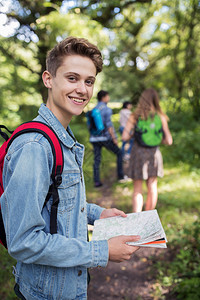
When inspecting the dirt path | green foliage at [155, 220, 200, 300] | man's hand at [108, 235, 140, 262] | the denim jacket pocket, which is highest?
the denim jacket pocket

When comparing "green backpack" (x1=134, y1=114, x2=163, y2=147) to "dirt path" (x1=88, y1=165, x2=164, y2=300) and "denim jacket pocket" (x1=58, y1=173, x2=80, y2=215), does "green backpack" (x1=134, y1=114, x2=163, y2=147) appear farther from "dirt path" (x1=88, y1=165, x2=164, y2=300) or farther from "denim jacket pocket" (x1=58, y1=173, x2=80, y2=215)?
"denim jacket pocket" (x1=58, y1=173, x2=80, y2=215)

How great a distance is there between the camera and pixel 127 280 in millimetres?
2779

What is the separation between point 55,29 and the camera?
279 cm

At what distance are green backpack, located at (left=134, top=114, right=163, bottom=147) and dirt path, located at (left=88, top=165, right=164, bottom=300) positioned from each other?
155 centimetres

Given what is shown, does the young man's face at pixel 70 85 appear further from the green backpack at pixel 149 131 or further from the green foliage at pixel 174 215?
the green backpack at pixel 149 131

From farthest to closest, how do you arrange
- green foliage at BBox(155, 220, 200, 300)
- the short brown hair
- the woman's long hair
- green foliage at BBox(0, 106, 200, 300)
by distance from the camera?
the woman's long hair
green foliage at BBox(0, 106, 200, 300)
green foliage at BBox(155, 220, 200, 300)
the short brown hair

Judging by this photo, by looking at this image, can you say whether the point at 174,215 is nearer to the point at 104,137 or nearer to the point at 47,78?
the point at 104,137

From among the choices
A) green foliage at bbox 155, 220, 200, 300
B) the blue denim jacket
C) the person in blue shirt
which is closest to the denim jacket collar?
the blue denim jacket

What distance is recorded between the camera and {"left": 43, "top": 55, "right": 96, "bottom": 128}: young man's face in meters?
1.15

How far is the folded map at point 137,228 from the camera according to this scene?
1.15m

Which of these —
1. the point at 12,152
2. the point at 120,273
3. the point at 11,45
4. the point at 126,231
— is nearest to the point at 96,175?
the point at 120,273

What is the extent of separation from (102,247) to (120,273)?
7.12ft

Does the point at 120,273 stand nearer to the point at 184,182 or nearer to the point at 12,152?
the point at 12,152

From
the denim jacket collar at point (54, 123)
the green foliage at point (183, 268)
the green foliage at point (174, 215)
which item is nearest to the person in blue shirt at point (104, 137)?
the green foliage at point (174, 215)
